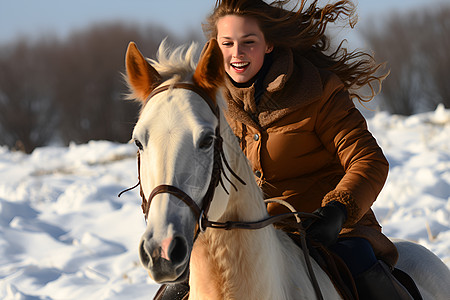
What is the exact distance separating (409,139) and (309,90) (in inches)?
358

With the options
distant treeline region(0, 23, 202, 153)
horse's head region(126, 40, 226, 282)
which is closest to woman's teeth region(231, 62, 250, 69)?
horse's head region(126, 40, 226, 282)

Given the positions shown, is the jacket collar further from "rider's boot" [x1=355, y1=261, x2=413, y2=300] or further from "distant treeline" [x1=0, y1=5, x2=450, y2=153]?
"distant treeline" [x1=0, y1=5, x2=450, y2=153]

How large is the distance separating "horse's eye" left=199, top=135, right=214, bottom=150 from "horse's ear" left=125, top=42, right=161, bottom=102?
0.33 metres

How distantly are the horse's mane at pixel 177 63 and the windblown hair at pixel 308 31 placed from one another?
0.79 m

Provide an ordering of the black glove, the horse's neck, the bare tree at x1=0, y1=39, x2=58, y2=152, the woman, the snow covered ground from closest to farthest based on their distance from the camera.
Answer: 1. the horse's neck
2. the black glove
3. the woman
4. the snow covered ground
5. the bare tree at x1=0, y1=39, x2=58, y2=152

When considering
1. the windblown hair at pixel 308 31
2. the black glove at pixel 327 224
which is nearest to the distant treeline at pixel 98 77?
the windblown hair at pixel 308 31

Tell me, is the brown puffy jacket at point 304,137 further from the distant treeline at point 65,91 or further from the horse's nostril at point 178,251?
the distant treeline at point 65,91

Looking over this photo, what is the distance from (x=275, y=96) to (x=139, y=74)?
2.93 feet

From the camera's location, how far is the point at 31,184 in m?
8.62

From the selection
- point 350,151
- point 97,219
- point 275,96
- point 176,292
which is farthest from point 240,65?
point 97,219

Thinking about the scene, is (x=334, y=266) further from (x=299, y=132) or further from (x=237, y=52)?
(x=237, y=52)

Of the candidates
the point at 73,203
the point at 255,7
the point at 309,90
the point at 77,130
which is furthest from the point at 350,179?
the point at 77,130

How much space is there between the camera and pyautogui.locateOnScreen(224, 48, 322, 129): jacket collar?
256 centimetres

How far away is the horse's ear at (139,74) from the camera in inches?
75.5
